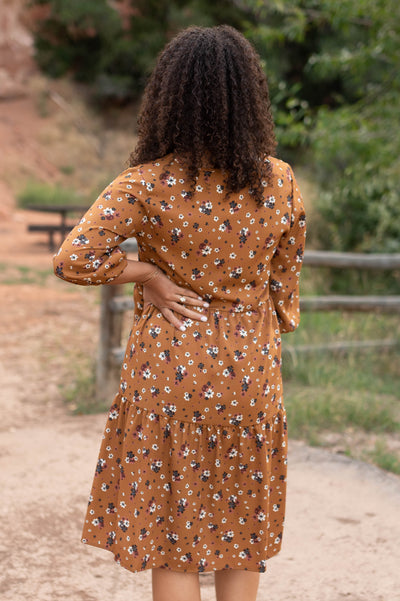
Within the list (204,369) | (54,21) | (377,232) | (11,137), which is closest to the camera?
(204,369)


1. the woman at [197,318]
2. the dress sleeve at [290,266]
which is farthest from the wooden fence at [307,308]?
the woman at [197,318]

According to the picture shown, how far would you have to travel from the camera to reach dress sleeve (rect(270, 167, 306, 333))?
6.29ft

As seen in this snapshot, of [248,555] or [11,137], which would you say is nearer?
[248,555]

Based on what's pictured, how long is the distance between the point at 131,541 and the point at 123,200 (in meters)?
0.89

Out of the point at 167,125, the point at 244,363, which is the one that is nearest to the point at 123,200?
the point at 167,125

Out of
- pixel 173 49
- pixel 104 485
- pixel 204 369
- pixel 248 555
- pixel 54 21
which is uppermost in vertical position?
pixel 54 21

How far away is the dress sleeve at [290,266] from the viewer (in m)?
1.92

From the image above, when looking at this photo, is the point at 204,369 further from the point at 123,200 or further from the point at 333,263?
the point at 333,263

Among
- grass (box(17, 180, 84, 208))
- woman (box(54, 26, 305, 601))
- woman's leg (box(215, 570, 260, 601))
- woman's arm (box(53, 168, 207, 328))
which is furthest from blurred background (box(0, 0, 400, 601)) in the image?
woman's arm (box(53, 168, 207, 328))

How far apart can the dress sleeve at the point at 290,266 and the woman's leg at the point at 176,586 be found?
78 centimetres

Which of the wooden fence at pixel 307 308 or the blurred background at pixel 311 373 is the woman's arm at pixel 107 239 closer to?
the blurred background at pixel 311 373

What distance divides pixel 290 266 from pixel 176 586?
3.08 ft

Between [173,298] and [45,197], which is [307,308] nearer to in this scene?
[173,298]

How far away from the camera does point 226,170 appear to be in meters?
1.73
